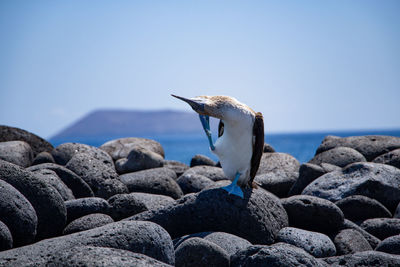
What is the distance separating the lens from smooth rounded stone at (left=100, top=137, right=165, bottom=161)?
44.9 ft

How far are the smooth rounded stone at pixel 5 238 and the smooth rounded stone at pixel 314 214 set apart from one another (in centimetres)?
386

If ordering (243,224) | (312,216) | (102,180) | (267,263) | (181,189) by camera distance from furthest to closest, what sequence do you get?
(181,189) < (102,180) < (312,216) < (243,224) < (267,263)

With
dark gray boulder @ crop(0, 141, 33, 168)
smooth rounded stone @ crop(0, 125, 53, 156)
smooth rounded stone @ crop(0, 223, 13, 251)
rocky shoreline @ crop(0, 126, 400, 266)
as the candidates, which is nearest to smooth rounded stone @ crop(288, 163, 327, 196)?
rocky shoreline @ crop(0, 126, 400, 266)

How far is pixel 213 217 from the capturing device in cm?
598

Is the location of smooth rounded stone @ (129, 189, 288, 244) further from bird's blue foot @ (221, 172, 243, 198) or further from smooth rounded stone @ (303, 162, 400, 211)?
smooth rounded stone @ (303, 162, 400, 211)

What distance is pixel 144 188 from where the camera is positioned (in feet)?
28.9

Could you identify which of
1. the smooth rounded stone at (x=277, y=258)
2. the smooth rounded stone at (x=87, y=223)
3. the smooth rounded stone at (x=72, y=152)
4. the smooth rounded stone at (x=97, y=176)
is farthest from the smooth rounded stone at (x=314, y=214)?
the smooth rounded stone at (x=72, y=152)

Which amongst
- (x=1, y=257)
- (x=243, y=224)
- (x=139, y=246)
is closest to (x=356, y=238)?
(x=243, y=224)

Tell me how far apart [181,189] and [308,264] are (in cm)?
554

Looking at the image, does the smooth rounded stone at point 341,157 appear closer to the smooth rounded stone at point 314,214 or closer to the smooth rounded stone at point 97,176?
the smooth rounded stone at point 314,214

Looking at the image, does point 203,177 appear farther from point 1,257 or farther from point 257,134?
point 1,257

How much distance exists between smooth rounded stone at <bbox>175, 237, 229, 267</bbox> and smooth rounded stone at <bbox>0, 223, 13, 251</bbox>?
171 centimetres

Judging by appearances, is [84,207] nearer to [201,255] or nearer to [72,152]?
[201,255]

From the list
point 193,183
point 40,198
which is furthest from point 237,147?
point 193,183
